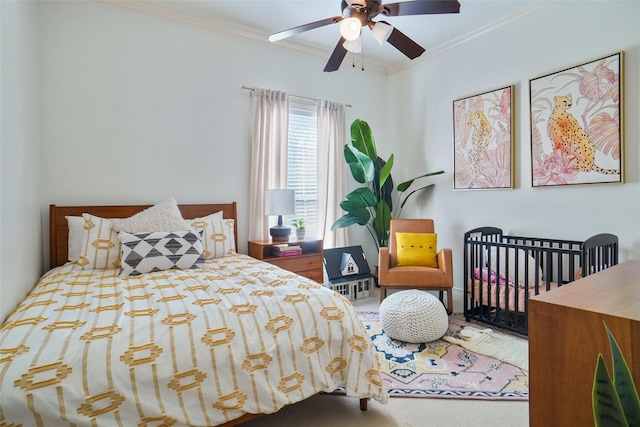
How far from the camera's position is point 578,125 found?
2857mm

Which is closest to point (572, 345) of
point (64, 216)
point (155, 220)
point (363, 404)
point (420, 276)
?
point (363, 404)

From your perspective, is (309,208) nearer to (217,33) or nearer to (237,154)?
(237,154)

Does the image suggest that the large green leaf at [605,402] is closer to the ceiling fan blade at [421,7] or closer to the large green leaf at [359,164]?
the ceiling fan blade at [421,7]

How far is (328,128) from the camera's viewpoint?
411cm

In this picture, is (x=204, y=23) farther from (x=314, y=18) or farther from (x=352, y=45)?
(x=352, y=45)

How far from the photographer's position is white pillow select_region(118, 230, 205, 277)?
7.71 feet

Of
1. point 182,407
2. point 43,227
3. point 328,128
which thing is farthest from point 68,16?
point 182,407

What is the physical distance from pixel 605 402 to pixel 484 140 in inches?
134

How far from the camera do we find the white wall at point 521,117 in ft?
8.62

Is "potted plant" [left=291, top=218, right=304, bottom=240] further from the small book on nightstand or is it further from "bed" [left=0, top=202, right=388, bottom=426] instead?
"bed" [left=0, top=202, right=388, bottom=426]

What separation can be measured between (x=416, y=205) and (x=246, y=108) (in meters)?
2.37

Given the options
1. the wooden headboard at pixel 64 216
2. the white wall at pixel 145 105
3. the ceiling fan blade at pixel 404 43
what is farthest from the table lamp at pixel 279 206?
the ceiling fan blade at pixel 404 43

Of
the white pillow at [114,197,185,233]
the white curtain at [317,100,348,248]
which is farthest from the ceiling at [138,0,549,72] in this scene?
the white pillow at [114,197,185,233]

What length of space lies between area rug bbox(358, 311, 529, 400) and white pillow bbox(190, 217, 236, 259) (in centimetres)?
147
